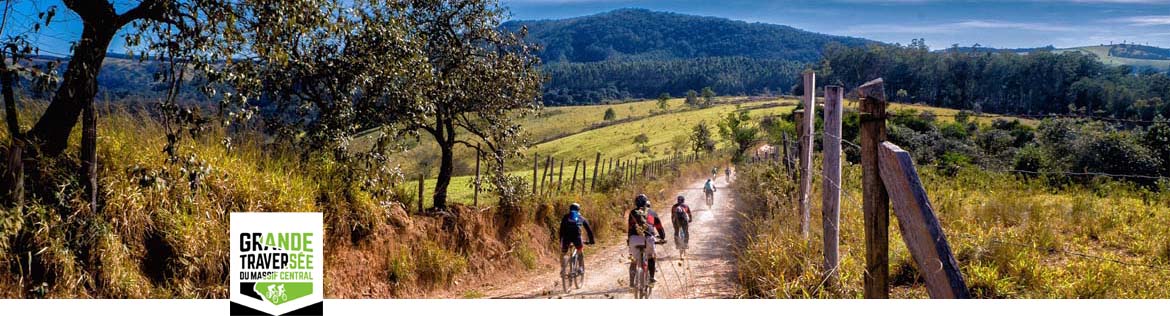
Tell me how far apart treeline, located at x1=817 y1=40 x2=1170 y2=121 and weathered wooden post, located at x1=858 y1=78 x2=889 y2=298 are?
10.8 meters

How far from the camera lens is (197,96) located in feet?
18.6

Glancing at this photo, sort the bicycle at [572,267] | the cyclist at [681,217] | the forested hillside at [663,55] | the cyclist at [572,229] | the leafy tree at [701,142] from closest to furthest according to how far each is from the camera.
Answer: the cyclist at [572,229], the bicycle at [572,267], the cyclist at [681,217], the leafy tree at [701,142], the forested hillside at [663,55]

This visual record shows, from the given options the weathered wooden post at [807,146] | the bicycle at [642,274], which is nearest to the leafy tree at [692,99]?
the bicycle at [642,274]

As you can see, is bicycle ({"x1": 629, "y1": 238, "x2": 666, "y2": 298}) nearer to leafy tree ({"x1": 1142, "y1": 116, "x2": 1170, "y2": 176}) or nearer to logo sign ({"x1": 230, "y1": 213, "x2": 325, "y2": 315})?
logo sign ({"x1": 230, "y1": 213, "x2": 325, "y2": 315})

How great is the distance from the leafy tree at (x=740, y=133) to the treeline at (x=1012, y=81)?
542 centimetres

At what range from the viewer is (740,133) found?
41906mm

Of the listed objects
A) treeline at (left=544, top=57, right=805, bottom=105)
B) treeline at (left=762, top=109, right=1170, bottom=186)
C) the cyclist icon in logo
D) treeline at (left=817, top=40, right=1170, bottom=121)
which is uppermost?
treeline at (left=544, top=57, right=805, bottom=105)

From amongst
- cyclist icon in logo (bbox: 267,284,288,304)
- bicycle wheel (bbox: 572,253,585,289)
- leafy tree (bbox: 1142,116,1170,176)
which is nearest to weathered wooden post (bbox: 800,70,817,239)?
bicycle wheel (bbox: 572,253,585,289)

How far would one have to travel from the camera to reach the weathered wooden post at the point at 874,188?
2949 millimetres

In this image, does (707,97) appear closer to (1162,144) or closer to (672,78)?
(672,78)

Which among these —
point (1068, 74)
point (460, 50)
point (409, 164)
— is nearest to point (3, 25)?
point (409, 164)

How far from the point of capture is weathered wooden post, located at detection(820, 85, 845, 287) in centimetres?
495

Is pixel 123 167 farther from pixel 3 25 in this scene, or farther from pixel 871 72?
pixel 871 72

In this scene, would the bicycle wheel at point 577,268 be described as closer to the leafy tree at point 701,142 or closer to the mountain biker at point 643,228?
the mountain biker at point 643,228
